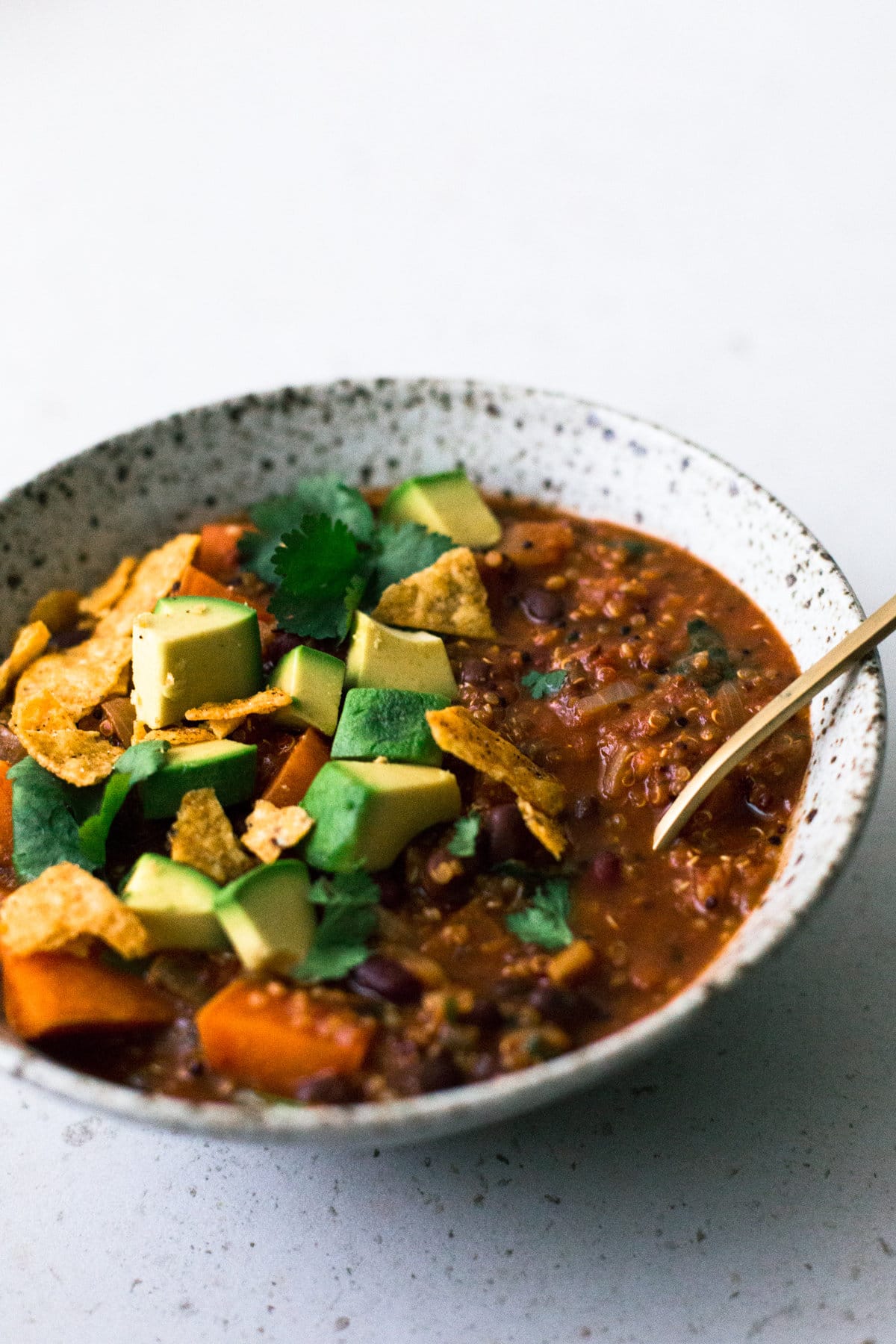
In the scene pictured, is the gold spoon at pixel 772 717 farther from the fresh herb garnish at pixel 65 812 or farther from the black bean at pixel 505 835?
the fresh herb garnish at pixel 65 812

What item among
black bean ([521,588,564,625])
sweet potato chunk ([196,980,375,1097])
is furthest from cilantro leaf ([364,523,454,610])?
sweet potato chunk ([196,980,375,1097])

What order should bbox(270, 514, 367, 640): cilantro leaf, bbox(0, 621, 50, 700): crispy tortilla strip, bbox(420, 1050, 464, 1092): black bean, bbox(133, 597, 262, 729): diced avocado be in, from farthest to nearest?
1. bbox(0, 621, 50, 700): crispy tortilla strip
2. bbox(270, 514, 367, 640): cilantro leaf
3. bbox(133, 597, 262, 729): diced avocado
4. bbox(420, 1050, 464, 1092): black bean

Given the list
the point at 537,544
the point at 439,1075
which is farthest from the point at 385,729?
the point at 537,544

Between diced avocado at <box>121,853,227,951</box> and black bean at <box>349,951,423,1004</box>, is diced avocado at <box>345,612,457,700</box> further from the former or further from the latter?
black bean at <box>349,951,423,1004</box>

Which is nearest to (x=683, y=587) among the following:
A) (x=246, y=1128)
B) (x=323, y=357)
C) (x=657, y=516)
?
(x=657, y=516)

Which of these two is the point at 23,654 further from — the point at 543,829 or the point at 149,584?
the point at 543,829

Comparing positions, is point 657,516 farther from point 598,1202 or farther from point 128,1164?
point 128,1164
